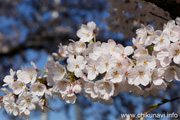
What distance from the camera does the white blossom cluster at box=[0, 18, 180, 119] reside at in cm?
94

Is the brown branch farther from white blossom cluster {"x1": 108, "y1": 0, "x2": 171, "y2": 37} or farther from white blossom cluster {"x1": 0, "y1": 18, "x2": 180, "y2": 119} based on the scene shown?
white blossom cluster {"x1": 108, "y1": 0, "x2": 171, "y2": 37}

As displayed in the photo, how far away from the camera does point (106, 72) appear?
39.3 inches

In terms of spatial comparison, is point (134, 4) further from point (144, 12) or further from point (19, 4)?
point (19, 4)

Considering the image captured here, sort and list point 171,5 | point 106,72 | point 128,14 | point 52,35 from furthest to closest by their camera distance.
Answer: point 52,35 → point 128,14 → point 171,5 → point 106,72

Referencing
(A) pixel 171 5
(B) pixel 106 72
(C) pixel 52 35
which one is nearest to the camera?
(B) pixel 106 72

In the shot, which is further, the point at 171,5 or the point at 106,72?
the point at 171,5

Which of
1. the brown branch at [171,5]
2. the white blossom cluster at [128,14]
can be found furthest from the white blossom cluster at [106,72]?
the white blossom cluster at [128,14]

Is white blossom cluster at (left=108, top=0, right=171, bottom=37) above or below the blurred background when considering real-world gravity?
below

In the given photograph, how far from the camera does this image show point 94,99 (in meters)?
1.08

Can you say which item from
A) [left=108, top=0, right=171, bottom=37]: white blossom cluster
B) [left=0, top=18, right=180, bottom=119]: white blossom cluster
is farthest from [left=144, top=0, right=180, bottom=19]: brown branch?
[left=108, top=0, right=171, bottom=37]: white blossom cluster

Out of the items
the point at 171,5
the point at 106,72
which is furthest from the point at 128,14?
the point at 106,72

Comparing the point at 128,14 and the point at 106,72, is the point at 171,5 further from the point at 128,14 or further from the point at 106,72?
the point at 128,14

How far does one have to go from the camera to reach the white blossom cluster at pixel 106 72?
94cm

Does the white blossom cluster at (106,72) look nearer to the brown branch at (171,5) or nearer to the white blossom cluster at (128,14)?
the brown branch at (171,5)
